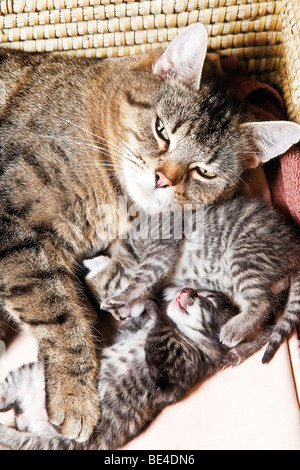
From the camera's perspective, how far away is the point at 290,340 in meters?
1.68

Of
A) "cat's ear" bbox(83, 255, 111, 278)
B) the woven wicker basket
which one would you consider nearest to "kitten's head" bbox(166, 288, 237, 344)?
"cat's ear" bbox(83, 255, 111, 278)

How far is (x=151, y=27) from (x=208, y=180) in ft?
3.13

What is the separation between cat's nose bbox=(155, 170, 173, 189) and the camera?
1520 mm

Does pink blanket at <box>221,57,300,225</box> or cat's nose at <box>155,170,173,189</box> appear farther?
pink blanket at <box>221,57,300,225</box>

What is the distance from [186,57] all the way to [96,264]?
0.93m

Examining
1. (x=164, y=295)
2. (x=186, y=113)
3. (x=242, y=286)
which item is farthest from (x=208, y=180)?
(x=164, y=295)

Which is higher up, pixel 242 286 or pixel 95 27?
pixel 95 27

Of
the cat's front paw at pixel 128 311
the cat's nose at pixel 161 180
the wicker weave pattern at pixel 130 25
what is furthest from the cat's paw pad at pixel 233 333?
the wicker weave pattern at pixel 130 25

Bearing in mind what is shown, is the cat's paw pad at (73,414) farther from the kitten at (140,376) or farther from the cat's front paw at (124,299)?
the cat's front paw at (124,299)

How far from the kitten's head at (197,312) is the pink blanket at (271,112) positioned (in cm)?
53

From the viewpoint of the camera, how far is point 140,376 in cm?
160

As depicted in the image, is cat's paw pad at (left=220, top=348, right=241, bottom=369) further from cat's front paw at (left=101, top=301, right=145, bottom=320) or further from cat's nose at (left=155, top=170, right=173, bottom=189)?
cat's nose at (left=155, top=170, right=173, bottom=189)
